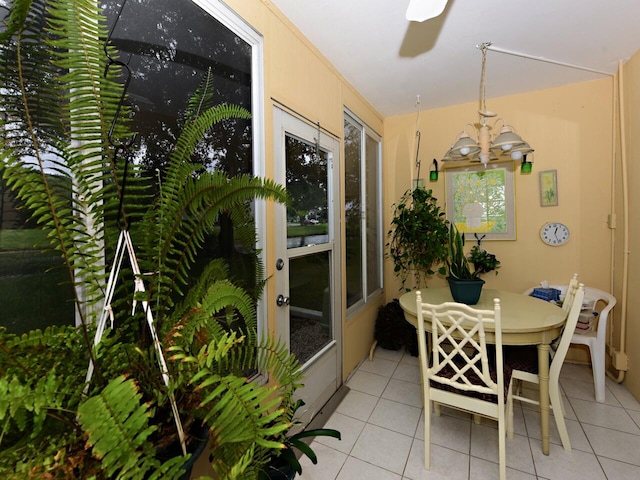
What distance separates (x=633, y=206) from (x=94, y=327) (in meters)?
3.47

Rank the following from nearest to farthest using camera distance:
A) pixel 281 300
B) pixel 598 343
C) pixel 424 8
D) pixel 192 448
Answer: pixel 192 448 → pixel 424 8 → pixel 281 300 → pixel 598 343

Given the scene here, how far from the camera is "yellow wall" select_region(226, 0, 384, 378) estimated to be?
1.57 m

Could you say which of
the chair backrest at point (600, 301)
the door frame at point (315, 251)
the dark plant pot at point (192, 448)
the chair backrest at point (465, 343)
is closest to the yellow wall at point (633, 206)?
the chair backrest at point (600, 301)

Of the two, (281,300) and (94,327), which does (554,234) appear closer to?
(281,300)

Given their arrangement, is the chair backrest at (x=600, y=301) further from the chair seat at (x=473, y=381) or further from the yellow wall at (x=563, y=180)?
the chair seat at (x=473, y=381)

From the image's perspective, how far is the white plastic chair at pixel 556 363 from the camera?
157 cm

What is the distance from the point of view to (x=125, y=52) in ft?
3.31

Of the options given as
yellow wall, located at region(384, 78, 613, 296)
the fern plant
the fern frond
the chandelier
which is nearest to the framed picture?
yellow wall, located at region(384, 78, 613, 296)

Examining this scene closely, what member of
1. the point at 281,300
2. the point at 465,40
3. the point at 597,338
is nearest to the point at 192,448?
the point at 281,300

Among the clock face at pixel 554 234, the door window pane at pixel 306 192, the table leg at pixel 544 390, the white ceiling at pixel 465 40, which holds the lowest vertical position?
the table leg at pixel 544 390

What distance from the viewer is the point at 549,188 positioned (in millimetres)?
2732

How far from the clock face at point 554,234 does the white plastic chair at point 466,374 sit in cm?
170

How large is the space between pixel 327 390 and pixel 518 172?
283cm

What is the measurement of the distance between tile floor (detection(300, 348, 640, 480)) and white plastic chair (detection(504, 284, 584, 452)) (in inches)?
5.5
